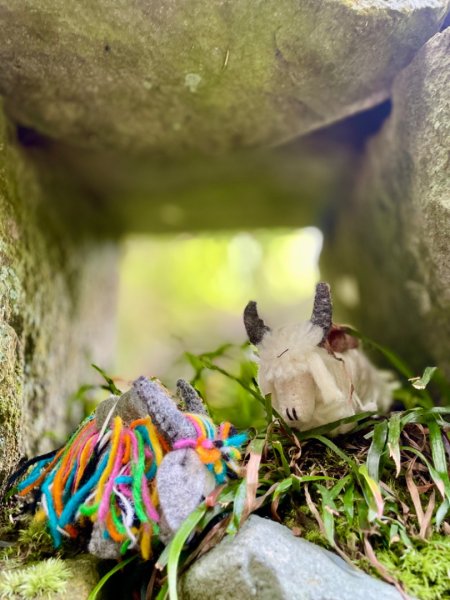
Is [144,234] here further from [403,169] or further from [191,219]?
[403,169]

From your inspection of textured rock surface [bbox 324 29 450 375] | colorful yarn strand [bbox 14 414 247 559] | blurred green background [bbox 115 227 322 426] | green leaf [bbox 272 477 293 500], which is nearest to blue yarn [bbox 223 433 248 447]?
colorful yarn strand [bbox 14 414 247 559]

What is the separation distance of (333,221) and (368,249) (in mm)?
323

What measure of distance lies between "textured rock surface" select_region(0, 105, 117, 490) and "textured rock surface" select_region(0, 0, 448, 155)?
19 centimetres

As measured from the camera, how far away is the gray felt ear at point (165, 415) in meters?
0.85

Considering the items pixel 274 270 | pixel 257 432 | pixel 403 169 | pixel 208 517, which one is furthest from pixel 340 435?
pixel 274 270

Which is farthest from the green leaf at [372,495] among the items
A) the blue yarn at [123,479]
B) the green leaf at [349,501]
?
the blue yarn at [123,479]

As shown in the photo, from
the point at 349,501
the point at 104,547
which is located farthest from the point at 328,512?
the point at 104,547

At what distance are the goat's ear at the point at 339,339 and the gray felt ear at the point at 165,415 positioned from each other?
420 millimetres

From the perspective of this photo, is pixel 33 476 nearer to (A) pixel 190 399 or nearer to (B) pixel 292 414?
(A) pixel 190 399

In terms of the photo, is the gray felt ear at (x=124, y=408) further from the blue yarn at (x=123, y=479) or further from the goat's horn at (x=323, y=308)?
the goat's horn at (x=323, y=308)

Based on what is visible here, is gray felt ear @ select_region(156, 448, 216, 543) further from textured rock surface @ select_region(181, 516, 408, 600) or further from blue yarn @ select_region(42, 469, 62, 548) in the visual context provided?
blue yarn @ select_region(42, 469, 62, 548)

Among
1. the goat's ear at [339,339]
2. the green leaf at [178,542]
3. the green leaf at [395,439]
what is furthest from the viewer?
the goat's ear at [339,339]

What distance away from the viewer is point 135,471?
838 millimetres

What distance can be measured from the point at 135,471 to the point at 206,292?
2.95 meters
